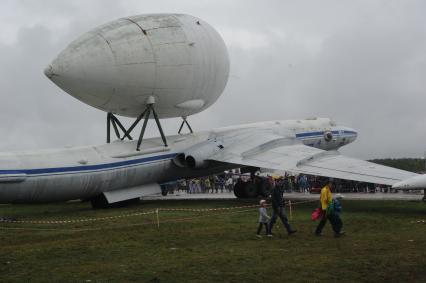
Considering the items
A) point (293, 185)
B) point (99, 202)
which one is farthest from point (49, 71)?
point (293, 185)

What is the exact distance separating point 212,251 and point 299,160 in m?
12.7

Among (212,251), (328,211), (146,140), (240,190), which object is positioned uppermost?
(146,140)

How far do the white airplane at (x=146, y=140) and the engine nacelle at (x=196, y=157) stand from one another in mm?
47

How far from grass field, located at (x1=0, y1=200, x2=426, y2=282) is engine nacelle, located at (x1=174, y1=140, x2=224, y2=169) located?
24.2 ft

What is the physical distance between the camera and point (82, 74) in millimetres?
21625

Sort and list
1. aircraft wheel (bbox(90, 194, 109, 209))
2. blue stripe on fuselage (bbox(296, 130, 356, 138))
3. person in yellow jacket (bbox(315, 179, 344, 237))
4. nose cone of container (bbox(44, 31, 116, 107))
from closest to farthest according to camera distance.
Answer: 1. person in yellow jacket (bbox(315, 179, 344, 237))
2. nose cone of container (bbox(44, 31, 116, 107))
3. aircraft wheel (bbox(90, 194, 109, 209))
4. blue stripe on fuselage (bbox(296, 130, 356, 138))

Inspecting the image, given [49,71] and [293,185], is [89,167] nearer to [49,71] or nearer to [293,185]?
[49,71]

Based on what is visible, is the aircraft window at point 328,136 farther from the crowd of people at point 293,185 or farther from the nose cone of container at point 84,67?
the nose cone of container at point 84,67

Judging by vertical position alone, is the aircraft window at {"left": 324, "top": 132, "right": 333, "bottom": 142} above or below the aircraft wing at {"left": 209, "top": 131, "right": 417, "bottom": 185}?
above

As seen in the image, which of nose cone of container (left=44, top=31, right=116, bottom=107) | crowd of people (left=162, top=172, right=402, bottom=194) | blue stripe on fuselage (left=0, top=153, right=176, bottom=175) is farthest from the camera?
crowd of people (left=162, top=172, right=402, bottom=194)

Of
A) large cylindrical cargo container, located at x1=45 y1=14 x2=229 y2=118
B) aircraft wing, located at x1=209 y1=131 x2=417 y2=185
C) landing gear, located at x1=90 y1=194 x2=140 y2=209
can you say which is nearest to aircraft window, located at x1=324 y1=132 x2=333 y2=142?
aircraft wing, located at x1=209 y1=131 x2=417 y2=185

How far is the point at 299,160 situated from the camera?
2411cm

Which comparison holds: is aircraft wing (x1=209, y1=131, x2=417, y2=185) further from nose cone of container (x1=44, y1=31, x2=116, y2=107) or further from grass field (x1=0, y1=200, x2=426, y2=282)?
Answer: nose cone of container (x1=44, y1=31, x2=116, y2=107)

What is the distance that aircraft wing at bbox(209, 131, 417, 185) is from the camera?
21.0 meters
